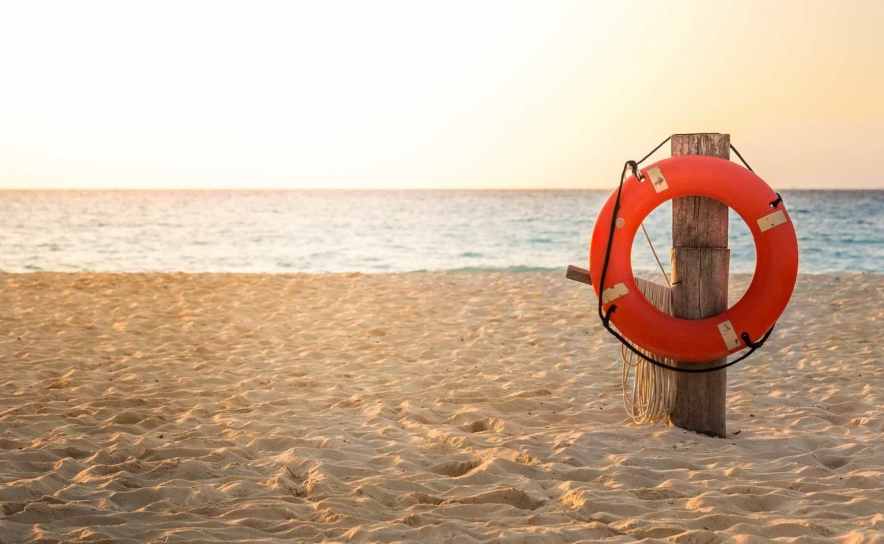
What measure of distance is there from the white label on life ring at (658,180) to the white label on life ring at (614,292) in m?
0.39

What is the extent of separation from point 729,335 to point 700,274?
0.26 meters

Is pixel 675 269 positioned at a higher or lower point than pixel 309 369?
higher

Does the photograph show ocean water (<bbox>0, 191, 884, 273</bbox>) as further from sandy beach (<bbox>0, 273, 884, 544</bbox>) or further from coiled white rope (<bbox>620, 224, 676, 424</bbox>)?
coiled white rope (<bbox>620, 224, 676, 424</bbox>)

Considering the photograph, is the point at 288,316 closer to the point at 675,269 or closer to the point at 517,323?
the point at 517,323

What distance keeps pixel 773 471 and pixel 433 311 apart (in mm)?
3722

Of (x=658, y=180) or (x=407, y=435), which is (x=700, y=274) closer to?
(x=658, y=180)

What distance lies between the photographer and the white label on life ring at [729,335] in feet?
9.05

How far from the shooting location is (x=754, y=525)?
202cm

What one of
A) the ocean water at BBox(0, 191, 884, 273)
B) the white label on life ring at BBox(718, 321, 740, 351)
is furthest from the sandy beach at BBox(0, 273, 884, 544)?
the ocean water at BBox(0, 191, 884, 273)

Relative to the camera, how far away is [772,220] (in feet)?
9.14

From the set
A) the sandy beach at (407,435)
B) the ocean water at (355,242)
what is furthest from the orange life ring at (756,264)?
the ocean water at (355,242)

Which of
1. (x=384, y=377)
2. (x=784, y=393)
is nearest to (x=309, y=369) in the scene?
(x=384, y=377)

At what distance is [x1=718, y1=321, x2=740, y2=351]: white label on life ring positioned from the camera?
2760mm

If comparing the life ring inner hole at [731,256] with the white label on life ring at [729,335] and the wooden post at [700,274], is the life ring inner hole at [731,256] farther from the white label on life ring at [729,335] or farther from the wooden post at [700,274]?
the white label on life ring at [729,335]
